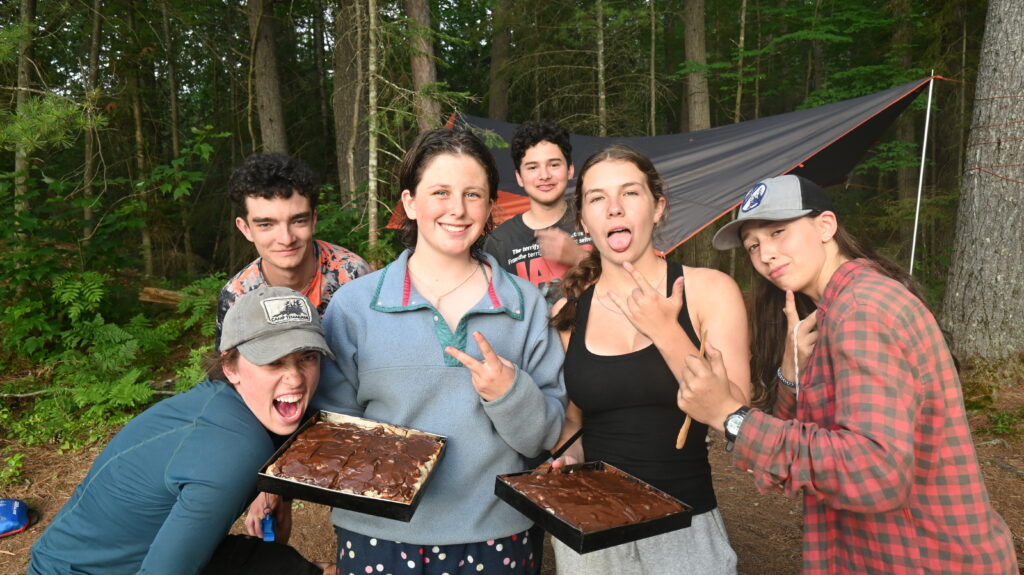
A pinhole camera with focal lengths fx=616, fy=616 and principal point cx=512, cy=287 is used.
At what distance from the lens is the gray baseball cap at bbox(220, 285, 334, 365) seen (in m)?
1.55

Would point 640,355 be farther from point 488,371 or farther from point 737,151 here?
point 737,151

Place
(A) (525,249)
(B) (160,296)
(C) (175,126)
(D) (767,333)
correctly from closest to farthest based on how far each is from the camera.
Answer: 1. (D) (767,333)
2. (A) (525,249)
3. (B) (160,296)
4. (C) (175,126)

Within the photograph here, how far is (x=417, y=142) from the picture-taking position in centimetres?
165

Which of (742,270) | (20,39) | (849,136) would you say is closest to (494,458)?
(20,39)

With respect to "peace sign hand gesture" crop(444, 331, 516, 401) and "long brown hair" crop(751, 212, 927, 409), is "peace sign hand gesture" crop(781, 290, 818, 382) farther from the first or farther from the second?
"peace sign hand gesture" crop(444, 331, 516, 401)

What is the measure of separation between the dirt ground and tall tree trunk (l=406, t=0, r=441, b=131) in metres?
2.90

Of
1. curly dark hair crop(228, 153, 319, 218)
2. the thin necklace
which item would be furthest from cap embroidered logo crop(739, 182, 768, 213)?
curly dark hair crop(228, 153, 319, 218)

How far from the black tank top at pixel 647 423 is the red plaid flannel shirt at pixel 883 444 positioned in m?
0.27

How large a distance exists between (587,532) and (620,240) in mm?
771

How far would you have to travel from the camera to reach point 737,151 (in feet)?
18.9

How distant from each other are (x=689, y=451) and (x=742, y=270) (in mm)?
11399

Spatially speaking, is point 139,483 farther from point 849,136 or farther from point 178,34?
Result: point 178,34

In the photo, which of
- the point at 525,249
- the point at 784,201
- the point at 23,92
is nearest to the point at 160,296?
the point at 23,92

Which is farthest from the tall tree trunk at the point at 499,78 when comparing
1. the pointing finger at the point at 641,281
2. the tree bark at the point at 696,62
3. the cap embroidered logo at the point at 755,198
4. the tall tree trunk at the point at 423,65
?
the pointing finger at the point at 641,281
